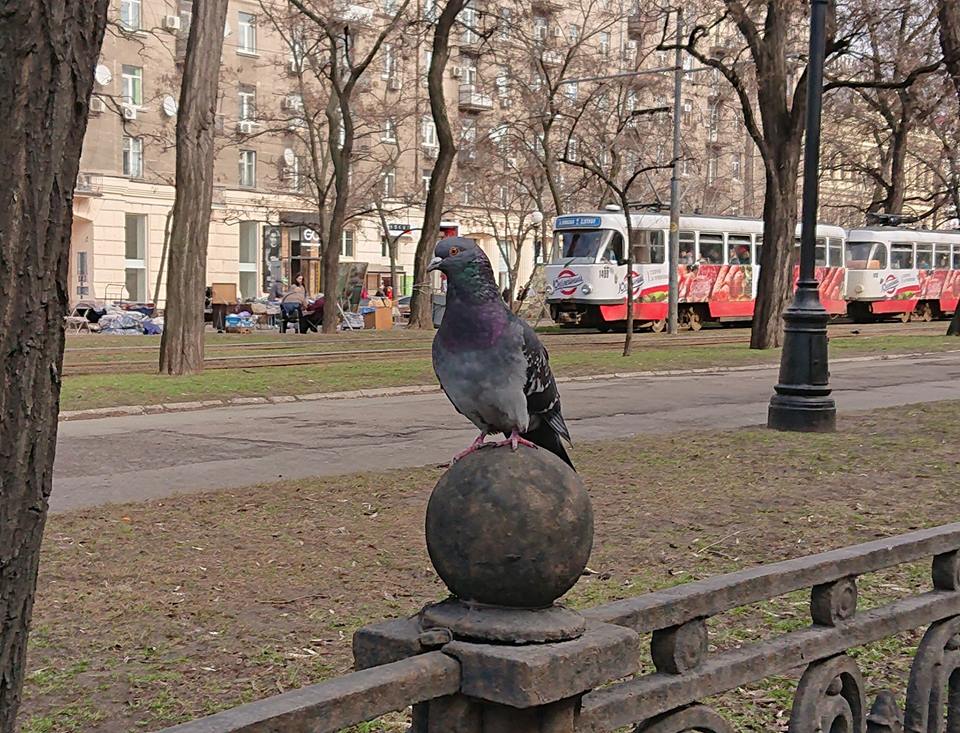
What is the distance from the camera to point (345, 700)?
204 cm

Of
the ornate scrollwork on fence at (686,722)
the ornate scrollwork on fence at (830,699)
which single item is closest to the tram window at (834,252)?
the ornate scrollwork on fence at (830,699)

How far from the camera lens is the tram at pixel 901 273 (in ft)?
149

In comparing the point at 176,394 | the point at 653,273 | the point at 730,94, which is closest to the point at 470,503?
the point at 176,394

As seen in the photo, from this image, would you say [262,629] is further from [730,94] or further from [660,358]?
[730,94]

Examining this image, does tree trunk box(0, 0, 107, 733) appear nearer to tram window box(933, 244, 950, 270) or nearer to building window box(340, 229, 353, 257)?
tram window box(933, 244, 950, 270)

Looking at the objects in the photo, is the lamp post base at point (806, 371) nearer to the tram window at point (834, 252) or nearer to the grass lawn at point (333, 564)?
the grass lawn at point (333, 564)

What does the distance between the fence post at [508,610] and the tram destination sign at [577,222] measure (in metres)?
35.3

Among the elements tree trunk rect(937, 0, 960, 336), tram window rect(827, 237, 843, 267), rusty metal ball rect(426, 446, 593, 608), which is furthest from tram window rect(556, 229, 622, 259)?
rusty metal ball rect(426, 446, 593, 608)

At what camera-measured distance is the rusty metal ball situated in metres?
2.28

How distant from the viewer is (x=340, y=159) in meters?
33.5

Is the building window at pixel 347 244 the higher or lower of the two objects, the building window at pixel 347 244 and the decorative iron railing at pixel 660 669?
the higher

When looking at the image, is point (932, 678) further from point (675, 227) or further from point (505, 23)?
point (675, 227)

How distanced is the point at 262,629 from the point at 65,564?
5.28ft

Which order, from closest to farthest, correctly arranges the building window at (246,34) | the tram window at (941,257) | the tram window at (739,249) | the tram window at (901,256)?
1. the tram window at (739,249)
2. the tram window at (901,256)
3. the tram window at (941,257)
4. the building window at (246,34)
